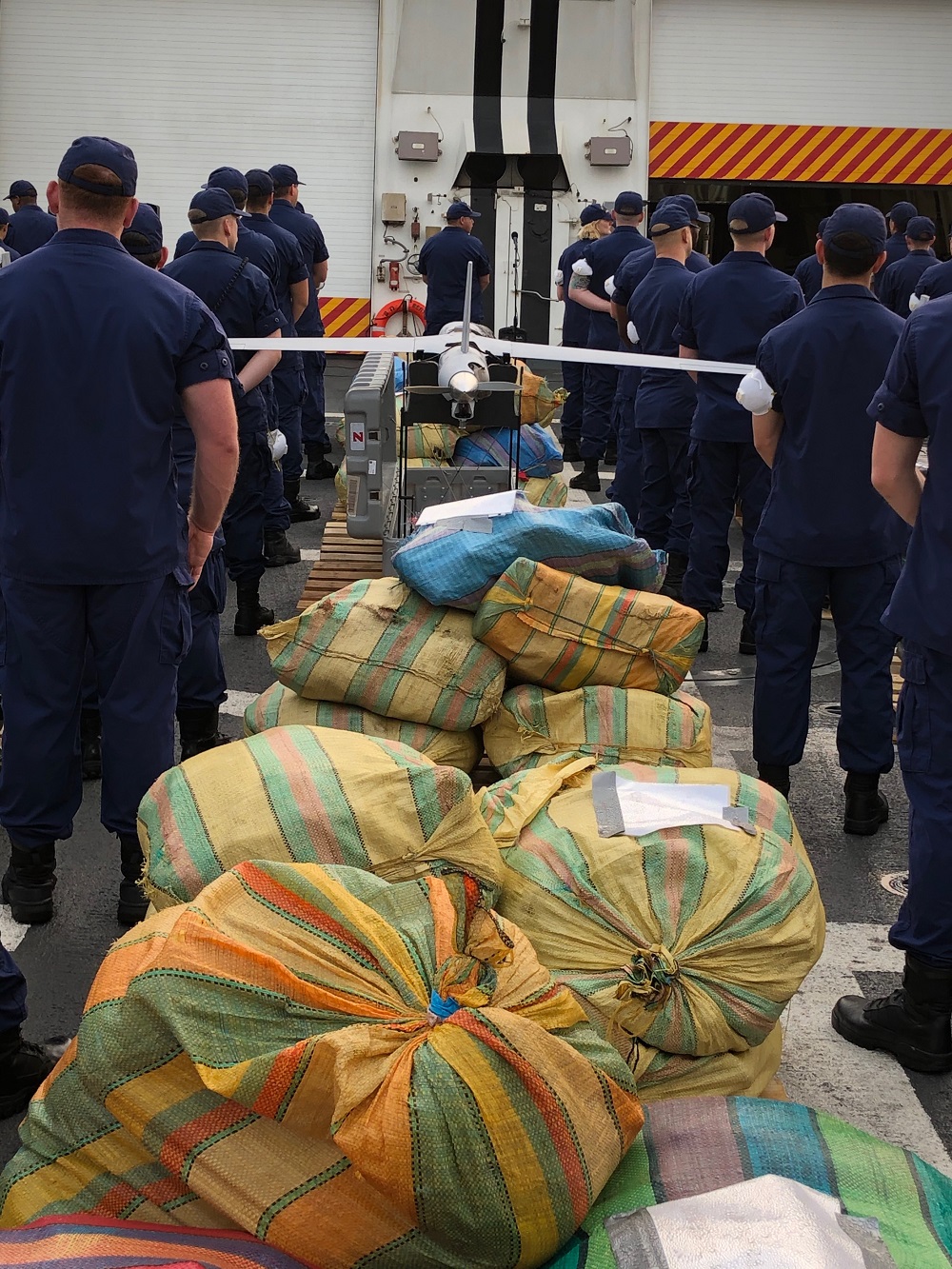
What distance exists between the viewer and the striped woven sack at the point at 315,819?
2.57 meters

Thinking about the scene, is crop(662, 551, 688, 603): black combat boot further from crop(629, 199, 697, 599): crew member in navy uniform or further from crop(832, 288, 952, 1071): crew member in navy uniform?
crop(832, 288, 952, 1071): crew member in navy uniform

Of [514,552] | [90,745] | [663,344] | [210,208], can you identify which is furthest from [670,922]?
[663,344]

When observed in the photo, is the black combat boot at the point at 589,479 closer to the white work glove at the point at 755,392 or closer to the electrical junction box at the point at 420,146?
the electrical junction box at the point at 420,146

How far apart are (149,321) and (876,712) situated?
2.43 metres

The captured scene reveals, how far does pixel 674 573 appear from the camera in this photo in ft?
23.8

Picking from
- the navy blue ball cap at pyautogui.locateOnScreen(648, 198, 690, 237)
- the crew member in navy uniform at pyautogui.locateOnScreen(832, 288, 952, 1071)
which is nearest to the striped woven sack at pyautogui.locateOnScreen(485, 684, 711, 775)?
the crew member in navy uniform at pyautogui.locateOnScreen(832, 288, 952, 1071)

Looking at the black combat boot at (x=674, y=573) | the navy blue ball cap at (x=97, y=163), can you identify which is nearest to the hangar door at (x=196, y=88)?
the black combat boot at (x=674, y=573)

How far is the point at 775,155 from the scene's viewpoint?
1380cm

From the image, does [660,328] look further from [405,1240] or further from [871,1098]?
[405,1240]

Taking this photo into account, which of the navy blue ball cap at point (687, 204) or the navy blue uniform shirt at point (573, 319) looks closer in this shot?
the navy blue ball cap at point (687, 204)

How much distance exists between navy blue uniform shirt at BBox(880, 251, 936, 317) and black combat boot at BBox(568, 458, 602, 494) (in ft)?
8.56

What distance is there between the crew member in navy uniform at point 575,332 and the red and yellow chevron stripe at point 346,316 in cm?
274

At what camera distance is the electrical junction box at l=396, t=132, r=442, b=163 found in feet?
43.7

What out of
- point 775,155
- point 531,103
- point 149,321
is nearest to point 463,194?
point 531,103
